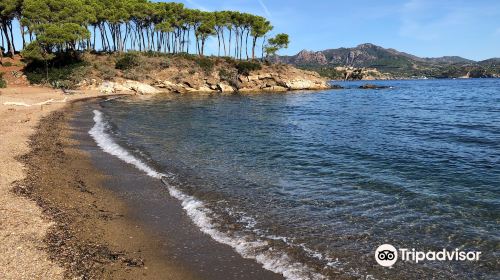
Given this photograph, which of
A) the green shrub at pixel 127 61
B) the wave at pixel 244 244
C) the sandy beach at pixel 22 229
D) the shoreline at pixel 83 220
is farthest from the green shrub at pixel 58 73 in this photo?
the wave at pixel 244 244

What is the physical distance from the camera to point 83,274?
7.68 m

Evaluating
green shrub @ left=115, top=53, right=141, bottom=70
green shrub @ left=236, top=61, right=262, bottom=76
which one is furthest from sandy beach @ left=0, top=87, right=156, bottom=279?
green shrub @ left=236, top=61, right=262, bottom=76

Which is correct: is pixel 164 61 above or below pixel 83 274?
above

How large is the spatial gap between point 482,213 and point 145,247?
10.2 metres

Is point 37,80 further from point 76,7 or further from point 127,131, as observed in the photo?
point 127,131

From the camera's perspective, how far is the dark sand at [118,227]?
27.2ft

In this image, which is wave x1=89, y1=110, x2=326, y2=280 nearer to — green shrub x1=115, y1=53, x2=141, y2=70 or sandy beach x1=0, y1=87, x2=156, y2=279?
sandy beach x1=0, y1=87, x2=156, y2=279

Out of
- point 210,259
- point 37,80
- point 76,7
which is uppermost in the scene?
point 76,7

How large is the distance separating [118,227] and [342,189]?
8.13 metres

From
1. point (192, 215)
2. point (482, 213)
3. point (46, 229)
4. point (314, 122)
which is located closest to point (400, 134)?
point (314, 122)

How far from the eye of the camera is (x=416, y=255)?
30.0 feet

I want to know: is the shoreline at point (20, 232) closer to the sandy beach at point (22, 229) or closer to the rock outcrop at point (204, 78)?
the sandy beach at point (22, 229)

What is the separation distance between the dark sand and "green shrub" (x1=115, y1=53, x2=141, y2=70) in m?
64.9

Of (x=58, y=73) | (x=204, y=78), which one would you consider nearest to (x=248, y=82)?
(x=204, y=78)
